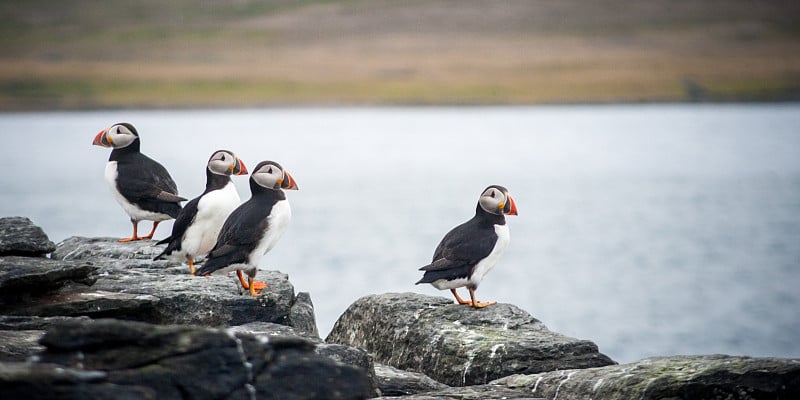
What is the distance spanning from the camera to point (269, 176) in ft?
33.2

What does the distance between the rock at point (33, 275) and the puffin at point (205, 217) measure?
1.44m

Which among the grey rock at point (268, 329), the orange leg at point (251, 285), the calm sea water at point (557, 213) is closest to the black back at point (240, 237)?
the orange leg at point (251, 285)

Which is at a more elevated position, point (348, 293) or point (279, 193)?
point (348, 293)

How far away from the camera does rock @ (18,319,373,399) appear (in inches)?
227

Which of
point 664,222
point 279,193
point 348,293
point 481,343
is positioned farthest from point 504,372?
point 664,222

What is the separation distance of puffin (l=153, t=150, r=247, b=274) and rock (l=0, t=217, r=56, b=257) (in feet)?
4.13

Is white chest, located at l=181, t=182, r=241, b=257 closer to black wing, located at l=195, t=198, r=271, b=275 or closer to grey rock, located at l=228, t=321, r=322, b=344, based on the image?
black wing, located at l=195, t=198, r=271, b=275

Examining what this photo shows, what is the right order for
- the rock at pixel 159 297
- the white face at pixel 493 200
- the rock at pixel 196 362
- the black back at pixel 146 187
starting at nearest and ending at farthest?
the rock at pixel 196 362 < the rock at pixel 159 297 < the white face at pixel 493 200 < the black back at pixel 146 187

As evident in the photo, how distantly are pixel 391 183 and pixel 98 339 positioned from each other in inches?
2271

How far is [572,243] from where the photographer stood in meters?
40.4

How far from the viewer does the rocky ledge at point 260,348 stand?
229 inches

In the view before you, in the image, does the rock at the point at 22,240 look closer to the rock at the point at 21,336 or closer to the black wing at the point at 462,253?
the rock at the point at 21,336

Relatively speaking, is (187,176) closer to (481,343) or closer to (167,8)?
(481,343)

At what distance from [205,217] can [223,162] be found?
0.61 metres
